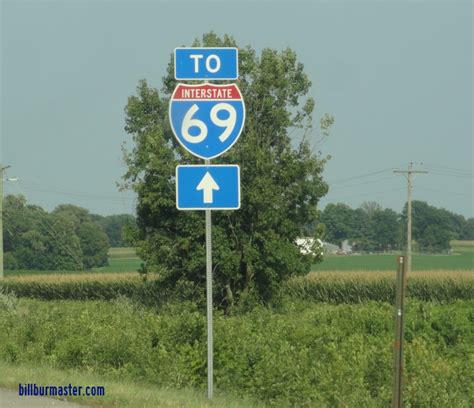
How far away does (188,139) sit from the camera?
1035 centimetres

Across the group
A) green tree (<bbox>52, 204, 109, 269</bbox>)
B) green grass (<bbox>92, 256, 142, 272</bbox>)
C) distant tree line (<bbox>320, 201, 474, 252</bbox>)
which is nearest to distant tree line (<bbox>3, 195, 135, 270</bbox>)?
green tree (<bbox>52, 204, 109, 269</bbox>)

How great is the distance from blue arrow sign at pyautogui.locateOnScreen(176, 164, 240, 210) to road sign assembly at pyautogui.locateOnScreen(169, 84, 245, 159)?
0.21 metres

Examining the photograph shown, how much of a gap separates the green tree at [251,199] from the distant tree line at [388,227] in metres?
3.32

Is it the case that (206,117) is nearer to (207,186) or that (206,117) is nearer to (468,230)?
(207,186)

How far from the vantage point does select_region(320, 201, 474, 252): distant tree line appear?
24.4m

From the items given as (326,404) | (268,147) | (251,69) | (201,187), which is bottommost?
(326,404)

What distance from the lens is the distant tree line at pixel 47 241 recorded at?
77.7 m

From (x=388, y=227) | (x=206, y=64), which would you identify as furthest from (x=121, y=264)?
(x=206, y=64)

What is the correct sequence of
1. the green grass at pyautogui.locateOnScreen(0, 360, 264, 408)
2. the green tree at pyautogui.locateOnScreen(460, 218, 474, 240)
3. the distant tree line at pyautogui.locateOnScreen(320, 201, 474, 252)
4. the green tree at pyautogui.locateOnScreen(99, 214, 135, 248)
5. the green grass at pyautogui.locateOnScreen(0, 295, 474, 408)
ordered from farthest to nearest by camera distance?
the green tree at pyautogui.locateOnScreen(99, 214, 135, 248) → the green tree at pyautogui.locateOnScreen(460, 218, 474, 240) → the distant tree line at pyautogui.locateOnScreen(320, 201, 474, 252) → the green grass at pyautogui.locateOnScreen(0, 295, 474, 408) → the green grass at pyautogui.locateOnScreen(0, 360, 264, 408)

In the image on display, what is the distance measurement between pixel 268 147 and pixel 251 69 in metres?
3.28

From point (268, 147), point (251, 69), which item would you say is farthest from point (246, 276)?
point (251, 69)

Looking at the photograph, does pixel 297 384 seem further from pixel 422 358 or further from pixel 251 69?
pixel 251 69

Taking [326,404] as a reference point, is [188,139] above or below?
above

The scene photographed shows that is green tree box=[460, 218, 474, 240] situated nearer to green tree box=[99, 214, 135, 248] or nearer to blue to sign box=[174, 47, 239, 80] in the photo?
blue to sign box=[174, 47, 239, 80]
